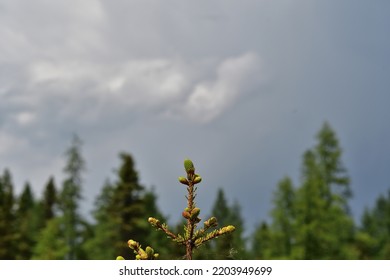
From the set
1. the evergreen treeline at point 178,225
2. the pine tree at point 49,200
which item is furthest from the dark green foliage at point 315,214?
the pine tree at point 49,200

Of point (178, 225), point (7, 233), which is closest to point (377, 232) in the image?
point (178, 225)

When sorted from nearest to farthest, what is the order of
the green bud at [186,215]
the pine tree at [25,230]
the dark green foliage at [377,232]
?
1. the green bud at [186,215]
2. the dark green foliage at [377,232]
3. the pine tree at [25,230]

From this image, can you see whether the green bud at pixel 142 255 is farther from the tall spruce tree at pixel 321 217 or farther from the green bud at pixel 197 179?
the tall spruce tree at pixel 321 217

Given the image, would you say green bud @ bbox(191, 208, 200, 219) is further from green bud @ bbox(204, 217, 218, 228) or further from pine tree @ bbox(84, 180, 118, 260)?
pine tree @ bbox(84, 180, 118, 260)

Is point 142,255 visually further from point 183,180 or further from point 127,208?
point 127,208

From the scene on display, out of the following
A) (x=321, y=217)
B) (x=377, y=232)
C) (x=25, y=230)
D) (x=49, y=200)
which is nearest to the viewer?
(x=321, y=217)

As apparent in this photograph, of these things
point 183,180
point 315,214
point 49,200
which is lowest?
point 183,180

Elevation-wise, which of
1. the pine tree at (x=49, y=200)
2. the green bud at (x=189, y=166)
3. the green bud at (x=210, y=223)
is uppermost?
the pine tree at (x=49, y=200)

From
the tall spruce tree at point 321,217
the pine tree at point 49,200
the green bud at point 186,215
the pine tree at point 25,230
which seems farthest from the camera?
the pine tree at point 49,200

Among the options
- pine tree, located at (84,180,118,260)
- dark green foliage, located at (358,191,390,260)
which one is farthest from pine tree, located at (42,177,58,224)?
dark green foliage, located at (358,191,390,260)

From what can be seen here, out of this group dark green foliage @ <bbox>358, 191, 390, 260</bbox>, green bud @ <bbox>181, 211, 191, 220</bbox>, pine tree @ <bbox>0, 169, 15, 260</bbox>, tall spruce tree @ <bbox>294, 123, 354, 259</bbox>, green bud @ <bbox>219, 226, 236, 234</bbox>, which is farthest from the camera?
pine tree @ <bbox>0, 169, 15, 260</bbox>
